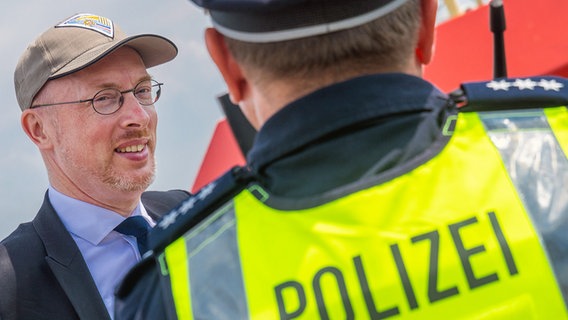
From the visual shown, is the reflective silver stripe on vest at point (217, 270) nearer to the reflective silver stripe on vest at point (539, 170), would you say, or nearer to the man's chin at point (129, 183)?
the reflective silver stripe on vest at point (539, 170)

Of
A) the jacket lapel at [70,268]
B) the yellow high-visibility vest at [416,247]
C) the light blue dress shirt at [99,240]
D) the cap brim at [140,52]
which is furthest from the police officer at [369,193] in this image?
the cap brim at [140,52]

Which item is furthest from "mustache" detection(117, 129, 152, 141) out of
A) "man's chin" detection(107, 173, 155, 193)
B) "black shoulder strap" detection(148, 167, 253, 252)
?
"black shoulder strap" detection(148, 167, 253, 252)

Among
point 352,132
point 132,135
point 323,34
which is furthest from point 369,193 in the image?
point 132,135

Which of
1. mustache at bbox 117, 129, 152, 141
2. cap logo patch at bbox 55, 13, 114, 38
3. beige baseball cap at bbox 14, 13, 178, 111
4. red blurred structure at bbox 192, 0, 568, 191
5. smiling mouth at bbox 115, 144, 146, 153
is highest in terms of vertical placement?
red blurred structure at bbox 192, 0, 568, 191

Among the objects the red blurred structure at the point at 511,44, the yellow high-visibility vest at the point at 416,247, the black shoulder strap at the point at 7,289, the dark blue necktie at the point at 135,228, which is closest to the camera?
the yellow high-visibility vest at the point at 416,247

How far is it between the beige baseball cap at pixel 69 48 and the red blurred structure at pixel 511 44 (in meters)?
1.55

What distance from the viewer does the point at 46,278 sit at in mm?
2072

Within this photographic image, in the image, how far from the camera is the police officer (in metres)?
0.93

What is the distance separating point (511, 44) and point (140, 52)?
2.31 metres

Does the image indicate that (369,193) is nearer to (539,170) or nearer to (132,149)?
(539,170)

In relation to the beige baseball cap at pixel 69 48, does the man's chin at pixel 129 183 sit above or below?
below

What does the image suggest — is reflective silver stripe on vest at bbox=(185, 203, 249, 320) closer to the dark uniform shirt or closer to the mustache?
the dark uniform shirt

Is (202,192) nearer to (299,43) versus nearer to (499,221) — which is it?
(299,43)

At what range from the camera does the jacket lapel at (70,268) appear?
2031 millimetres
